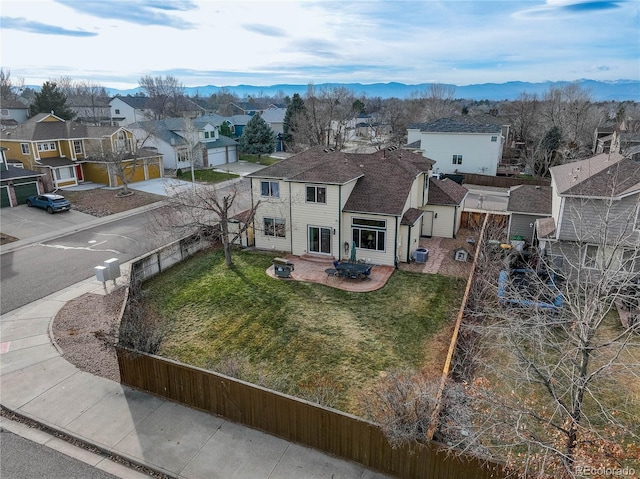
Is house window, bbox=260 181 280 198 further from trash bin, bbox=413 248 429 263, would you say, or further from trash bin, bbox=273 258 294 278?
trash bin, bbox=413 248 429 263

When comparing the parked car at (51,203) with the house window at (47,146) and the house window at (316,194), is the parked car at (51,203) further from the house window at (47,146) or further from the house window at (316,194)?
the house window at (316,194)

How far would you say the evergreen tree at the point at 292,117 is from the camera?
211 ft

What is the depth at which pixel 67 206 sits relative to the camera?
110ft

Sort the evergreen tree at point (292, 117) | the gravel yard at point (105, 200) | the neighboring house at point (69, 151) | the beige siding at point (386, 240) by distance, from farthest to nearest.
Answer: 1. the evergreen tree at point (292, 117)
2. the neighboring house at point (69, 151)
3. the gravel yard at point (105, 200)
4. the beige siding at point (386, 240)

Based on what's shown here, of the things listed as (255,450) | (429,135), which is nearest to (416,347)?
(255,450)

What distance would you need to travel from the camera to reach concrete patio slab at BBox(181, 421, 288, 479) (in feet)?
32.8

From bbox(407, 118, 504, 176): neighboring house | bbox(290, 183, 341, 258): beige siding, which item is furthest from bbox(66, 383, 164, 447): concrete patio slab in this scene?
bbox(407, 118, 504, 176): neighboring house

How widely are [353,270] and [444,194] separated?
1055 centimetres

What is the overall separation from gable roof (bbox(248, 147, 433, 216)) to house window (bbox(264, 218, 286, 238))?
2557mm

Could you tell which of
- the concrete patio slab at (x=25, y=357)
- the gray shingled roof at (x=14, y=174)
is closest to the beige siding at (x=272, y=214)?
the concrete patio slab at (x=25, y=357)

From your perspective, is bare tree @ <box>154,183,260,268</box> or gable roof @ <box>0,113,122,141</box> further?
gable roof @ <box>0,113,122,141</box>

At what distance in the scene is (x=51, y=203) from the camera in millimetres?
32938

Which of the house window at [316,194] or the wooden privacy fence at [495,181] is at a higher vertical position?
the house window at [316,194]

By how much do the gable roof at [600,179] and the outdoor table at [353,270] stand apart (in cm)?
977
